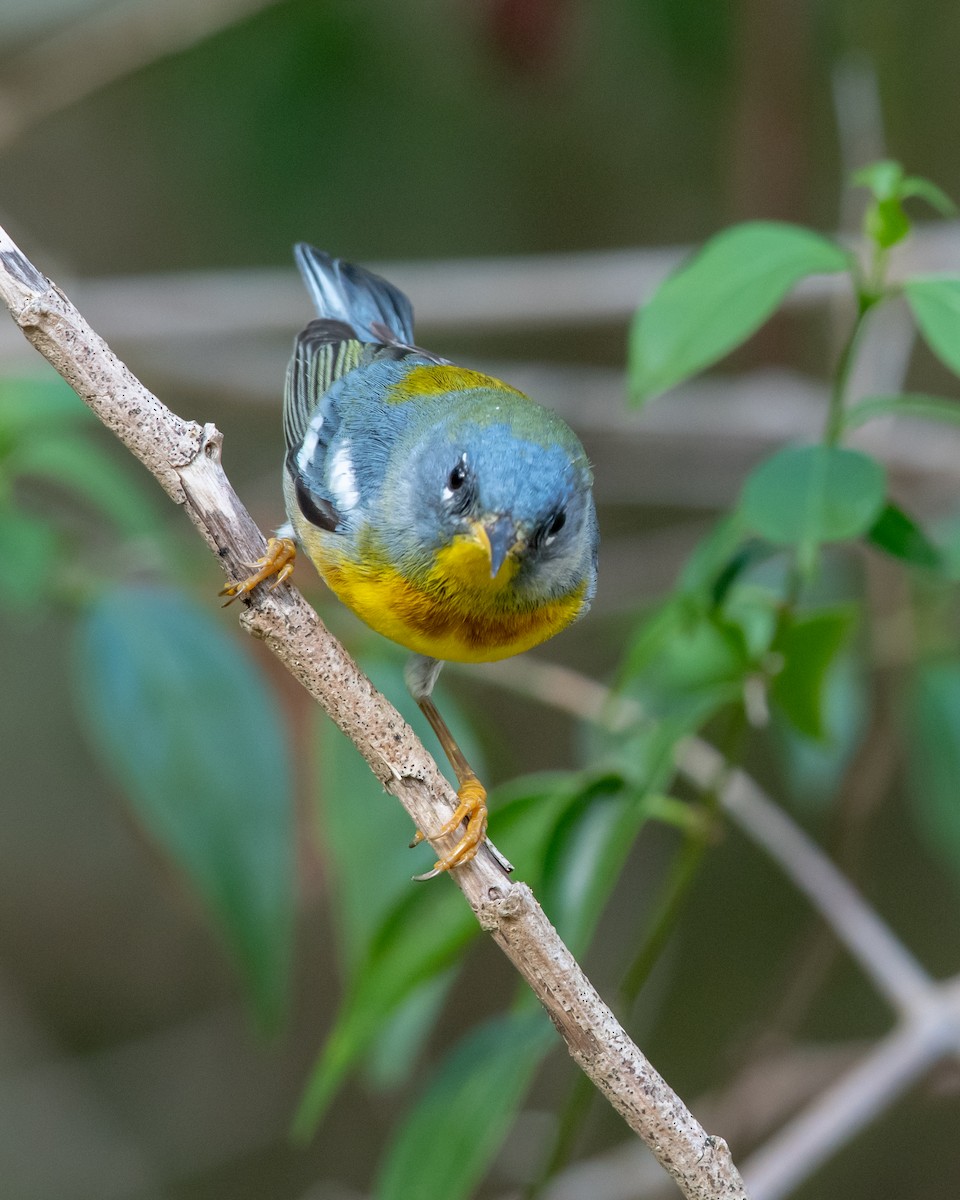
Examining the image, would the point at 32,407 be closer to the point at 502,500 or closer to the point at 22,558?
the point at 22,558

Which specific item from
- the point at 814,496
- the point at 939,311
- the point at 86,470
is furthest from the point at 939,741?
the point at 86,470

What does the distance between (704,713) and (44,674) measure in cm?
441

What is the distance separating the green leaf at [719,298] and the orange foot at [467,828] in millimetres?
642

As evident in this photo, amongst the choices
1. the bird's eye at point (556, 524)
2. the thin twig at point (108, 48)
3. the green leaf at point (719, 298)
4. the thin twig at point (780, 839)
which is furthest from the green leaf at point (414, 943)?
the thin twig at point (108, 48)

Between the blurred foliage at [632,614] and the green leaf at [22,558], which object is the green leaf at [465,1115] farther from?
the green leaf at [22,558]

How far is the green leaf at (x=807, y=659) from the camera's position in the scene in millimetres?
2025

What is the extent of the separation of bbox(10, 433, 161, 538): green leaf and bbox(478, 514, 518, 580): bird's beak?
103 centimetres

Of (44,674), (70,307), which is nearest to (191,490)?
(70,307)

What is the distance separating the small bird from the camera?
90.8 inches

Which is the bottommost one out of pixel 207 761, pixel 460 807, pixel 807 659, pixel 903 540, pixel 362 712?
pixel 207 761

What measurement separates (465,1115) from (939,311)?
1.40 meters

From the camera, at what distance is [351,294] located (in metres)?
3.32

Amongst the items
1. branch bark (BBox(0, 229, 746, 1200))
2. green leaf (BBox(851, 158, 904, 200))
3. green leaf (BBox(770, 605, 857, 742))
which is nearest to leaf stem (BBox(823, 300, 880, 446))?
green leaf (BBox(851, 158, 904, 200))

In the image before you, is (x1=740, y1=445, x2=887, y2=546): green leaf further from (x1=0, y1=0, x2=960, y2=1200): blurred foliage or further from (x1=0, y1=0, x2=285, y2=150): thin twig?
(x1=0, y1=0, x2=285, y2=150): thin twig
